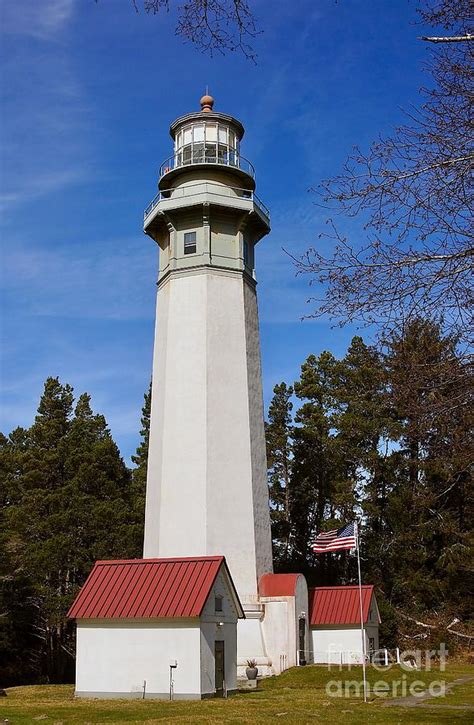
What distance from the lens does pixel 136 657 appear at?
20625 mm

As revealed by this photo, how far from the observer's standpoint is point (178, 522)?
26078 mm

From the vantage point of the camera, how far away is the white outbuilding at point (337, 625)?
28.5m

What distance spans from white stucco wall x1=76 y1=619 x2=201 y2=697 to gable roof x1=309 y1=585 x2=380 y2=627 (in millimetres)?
10058

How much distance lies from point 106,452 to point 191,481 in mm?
14559

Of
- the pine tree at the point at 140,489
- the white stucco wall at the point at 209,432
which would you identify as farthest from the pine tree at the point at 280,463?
the white stucco wall at the point at 209,432

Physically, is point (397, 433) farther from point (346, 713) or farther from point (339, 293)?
point (339, 293)

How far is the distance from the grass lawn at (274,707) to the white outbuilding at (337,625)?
4663 mm

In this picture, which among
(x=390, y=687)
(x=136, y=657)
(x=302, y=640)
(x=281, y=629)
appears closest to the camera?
(x=136, y=657)

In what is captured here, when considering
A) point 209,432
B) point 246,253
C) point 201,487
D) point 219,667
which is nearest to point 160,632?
point 219,667

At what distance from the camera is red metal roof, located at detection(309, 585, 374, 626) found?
2900 centimetres

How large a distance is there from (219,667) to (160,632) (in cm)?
189

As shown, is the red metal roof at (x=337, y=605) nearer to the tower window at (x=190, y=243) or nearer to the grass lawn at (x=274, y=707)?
the grass lawn at (x=274, y=707)

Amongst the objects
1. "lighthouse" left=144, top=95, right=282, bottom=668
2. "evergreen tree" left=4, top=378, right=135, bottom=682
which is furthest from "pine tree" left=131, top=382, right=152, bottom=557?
"lighthouse" left=144, top=95, right=282, bottom=668

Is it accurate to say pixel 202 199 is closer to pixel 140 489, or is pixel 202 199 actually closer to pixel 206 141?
pixel 206 141
